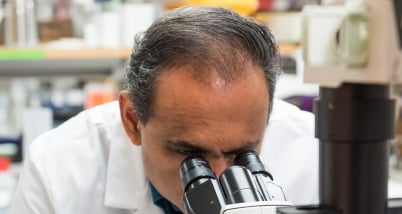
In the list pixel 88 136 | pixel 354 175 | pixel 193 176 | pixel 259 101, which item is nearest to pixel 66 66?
pixel 88 136

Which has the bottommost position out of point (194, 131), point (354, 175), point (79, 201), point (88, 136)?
point (79, 201)

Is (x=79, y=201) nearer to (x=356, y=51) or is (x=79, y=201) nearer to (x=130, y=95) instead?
(x=130, y=95)

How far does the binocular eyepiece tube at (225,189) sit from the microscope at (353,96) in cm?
9

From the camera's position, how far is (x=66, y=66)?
232 cm

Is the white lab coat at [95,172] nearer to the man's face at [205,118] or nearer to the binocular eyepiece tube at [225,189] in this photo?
the man's face at [205,118]

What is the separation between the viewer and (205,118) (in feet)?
3.06

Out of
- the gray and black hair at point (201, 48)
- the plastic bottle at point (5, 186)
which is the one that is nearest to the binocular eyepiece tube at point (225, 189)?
the gray and black hair at point (201, 48)

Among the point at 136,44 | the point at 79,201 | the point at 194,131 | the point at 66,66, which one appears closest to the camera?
the point at 194,131

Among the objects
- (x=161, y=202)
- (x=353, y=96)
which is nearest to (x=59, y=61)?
(x=161, y=202)

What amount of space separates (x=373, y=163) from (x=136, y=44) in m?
0.65

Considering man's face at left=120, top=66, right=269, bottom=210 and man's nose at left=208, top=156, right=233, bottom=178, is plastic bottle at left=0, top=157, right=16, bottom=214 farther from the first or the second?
man's nose at left=208, top=156, right=233, bottom=178

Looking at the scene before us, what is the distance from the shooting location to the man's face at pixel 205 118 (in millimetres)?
930

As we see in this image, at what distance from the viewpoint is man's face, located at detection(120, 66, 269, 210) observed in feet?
3.05

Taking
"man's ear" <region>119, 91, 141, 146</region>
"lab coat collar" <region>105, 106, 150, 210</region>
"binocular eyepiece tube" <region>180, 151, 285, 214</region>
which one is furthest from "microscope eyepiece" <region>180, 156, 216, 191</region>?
"lab coat collar" <region>105, 106, 150, 210</region>
